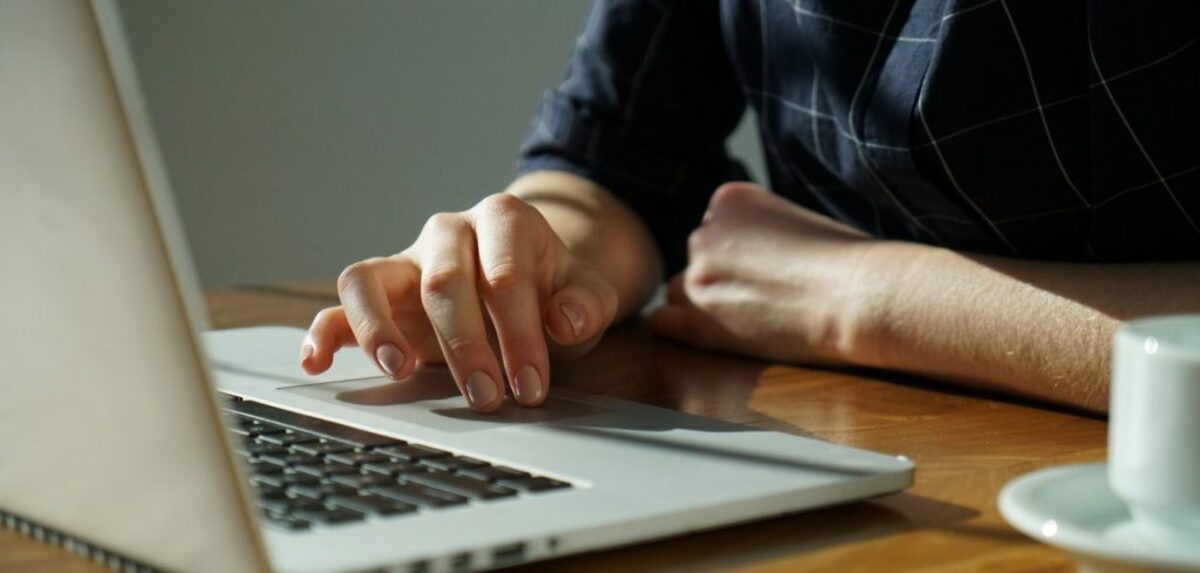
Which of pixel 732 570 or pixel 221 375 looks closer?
pixel 732 570

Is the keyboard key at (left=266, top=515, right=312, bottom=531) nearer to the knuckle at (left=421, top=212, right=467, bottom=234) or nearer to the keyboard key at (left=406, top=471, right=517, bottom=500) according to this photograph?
the keyboard key at (left=406, top=471, right=517, bottom=500)

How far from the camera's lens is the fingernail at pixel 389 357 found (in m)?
0.74

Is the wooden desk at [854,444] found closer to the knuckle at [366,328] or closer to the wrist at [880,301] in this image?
the wrist at [880,301]

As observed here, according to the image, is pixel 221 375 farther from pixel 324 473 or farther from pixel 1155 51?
pixel 1155 51

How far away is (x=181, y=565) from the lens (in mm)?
418

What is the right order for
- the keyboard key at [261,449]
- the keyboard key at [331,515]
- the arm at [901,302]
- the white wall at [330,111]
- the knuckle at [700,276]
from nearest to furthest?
the keyboard key at [331,515] → the keyboard key at [261,449] → the arm at [901,302] → the knuckle at [700,276] → the white wall at [330,111]

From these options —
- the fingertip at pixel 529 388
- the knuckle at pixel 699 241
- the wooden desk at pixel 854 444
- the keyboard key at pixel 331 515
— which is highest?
the knuckle at pixel 699 241

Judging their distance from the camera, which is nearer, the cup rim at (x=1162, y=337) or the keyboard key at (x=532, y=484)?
the cup rim at (x=1162, y=337)

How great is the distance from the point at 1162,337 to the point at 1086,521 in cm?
7

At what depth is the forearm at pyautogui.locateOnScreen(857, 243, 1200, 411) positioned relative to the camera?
78cm

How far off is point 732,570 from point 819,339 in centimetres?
43

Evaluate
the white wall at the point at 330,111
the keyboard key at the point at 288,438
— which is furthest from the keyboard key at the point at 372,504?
the white wall at the point at 330,111

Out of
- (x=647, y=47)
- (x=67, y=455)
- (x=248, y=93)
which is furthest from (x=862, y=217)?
(x=248, y=93)

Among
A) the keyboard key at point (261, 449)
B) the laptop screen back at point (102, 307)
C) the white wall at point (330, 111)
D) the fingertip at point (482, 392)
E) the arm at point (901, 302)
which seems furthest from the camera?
the white wall at point (330, 111)
